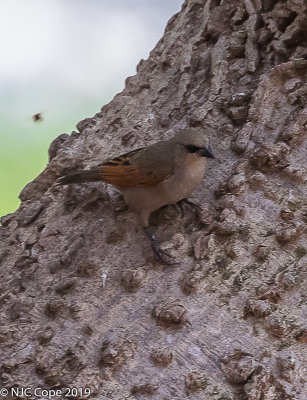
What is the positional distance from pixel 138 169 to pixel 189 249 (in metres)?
Result: 0.53

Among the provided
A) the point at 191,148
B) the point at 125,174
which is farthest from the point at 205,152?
the point at 125,174

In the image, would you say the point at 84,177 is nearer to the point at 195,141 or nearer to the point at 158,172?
the point at 158,172

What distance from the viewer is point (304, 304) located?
2.33 m

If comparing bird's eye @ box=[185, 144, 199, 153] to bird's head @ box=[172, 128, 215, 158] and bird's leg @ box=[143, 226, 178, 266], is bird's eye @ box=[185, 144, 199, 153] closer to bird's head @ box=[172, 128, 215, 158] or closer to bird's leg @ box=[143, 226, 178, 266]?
bird's head @ box=[172, 128, 215, 158]

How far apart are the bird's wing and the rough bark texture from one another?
0.12 m

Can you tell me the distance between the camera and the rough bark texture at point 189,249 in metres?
2.23

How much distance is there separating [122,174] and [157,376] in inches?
40.4

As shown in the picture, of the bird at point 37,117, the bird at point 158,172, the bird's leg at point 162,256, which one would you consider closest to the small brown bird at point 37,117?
the bird at point 37,117

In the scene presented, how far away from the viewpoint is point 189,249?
2.57 metres

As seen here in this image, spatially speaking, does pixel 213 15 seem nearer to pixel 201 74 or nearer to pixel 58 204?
pixel 201 74

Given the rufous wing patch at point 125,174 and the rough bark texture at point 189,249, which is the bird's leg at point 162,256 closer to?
the rough bark texture at point 189,249

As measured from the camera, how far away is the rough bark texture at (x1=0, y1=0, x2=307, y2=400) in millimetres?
2227

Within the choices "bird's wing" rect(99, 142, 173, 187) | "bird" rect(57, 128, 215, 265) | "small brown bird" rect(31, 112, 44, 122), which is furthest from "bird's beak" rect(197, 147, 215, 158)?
"small brown bird" rect(31, 112, 44, 122)

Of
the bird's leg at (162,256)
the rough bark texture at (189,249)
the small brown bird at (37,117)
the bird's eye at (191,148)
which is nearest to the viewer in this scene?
the rough bark texture at (189,249)
